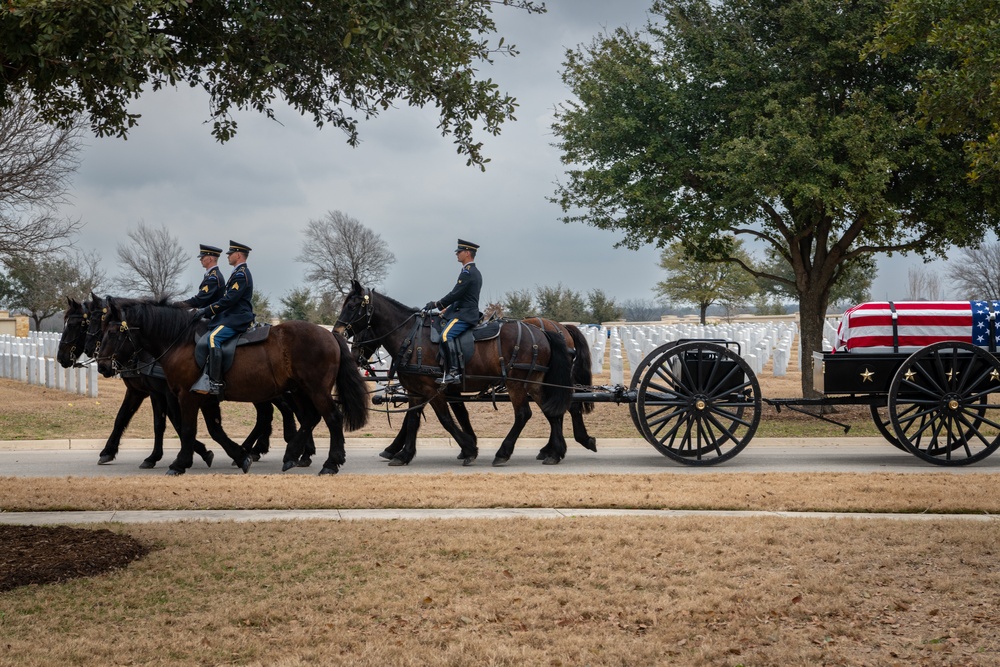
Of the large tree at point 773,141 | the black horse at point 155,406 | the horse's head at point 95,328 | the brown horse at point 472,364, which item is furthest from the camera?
the large tree at point 773,141

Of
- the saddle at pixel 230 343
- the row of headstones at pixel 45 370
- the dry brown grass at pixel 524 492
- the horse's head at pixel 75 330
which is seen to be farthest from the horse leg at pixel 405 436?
the row of headstones at pixel 45 370

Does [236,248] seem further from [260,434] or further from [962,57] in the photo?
[962,57]

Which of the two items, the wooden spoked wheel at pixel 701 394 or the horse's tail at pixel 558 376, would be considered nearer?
the wooden spoked wheel at pixel 701 394

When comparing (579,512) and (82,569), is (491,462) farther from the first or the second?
(82,569)

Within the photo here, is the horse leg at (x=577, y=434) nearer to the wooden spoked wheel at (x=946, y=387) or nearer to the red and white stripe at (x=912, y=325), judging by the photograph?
the red and white stripe at (x=912, y=325)

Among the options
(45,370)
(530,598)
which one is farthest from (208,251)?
(45,370)

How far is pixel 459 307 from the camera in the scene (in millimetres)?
12820

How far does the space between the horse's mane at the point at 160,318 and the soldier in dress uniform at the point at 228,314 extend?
209 millimetres

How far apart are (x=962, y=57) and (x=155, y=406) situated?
39.2 ft

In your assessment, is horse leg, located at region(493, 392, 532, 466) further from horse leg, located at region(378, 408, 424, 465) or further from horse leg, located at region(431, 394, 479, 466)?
horse leg, located at region(378, 408, 424, 465)

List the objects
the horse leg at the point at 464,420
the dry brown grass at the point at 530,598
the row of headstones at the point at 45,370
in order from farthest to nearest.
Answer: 1. the row of headstones at the point at 45,370
2. the horse leg at the point at 464,420
3. the dry brown grass at the point at 530,598

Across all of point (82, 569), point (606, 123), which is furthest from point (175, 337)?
point (606, 123)

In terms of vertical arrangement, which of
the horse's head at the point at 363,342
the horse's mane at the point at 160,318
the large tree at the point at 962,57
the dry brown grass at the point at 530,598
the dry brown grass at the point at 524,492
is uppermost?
the large tree at the point at 962,57

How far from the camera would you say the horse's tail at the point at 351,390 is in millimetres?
11898
